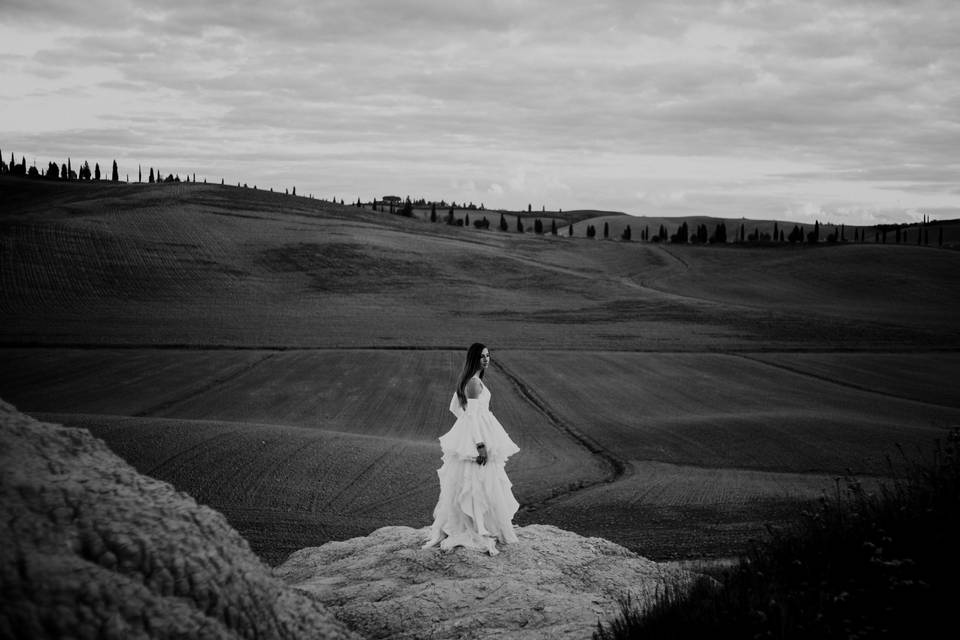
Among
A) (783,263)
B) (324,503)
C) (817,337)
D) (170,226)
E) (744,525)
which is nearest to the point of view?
(744,525)

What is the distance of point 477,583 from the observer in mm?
9695

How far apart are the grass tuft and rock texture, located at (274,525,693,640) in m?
0.58

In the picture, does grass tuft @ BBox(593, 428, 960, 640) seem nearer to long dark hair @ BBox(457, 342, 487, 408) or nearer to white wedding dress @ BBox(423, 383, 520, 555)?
white wedding dress @ BBox(423, 383, 520, 555)

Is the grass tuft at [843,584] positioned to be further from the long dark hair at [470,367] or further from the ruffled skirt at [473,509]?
the long dark hair at [470,367]

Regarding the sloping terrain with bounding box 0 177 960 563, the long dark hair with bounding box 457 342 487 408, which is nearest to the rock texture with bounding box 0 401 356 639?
the long dark hair with bounding box 457 342 487 408

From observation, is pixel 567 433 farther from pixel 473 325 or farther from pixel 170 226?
pixel 170 226

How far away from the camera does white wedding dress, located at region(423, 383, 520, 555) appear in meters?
11.9

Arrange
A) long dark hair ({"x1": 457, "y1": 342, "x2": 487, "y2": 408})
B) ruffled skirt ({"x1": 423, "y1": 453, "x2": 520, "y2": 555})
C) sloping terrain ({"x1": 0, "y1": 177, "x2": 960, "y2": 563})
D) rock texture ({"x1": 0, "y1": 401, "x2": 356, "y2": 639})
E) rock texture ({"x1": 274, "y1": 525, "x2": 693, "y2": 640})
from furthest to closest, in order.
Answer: sloping terrain ({"x1": 0, "y1": 177, "x2": 960, "y2": 563})
long dark hair ({"x1": 457, "y1": 342, "x2": 487, "y2": 408})
ruffled skirt ({"x1": 423, "y1": 453, "x2": 520, "y2": 555})
rock texture ({"x1": 274, "y1": 525, "x2": 693, "y2": 640})
rock texture ({"x1": 0, "y1": 401, "x2": 356, "y2": 639})

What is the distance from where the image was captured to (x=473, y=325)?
188 ft

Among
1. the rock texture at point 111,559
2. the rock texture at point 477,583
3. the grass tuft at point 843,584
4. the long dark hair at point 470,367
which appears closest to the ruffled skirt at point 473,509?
the rock texture at point 477,583

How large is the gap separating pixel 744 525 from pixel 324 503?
9854 millimetres

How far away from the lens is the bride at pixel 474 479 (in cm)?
1191

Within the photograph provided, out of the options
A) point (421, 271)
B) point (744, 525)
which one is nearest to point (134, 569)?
point (744, 525)

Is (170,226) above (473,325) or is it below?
above
